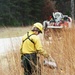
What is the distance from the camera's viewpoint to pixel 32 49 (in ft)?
24.8

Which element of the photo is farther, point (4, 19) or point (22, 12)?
point (22, 12)

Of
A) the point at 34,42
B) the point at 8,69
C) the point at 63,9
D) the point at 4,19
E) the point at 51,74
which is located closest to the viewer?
the point at 51,74

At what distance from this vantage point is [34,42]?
7.48 meters

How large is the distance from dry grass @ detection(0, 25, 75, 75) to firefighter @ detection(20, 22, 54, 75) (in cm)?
17

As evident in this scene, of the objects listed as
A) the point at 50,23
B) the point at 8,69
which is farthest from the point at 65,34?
the point at 50,23

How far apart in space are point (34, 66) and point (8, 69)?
905 mm

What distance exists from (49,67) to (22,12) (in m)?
28.9

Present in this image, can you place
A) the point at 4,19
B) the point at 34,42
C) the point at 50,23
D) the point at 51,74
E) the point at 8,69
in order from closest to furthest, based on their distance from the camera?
the point at 51,74 → the point at 34,42 → the point at 8,69 → the point at 50,23 → the point at 4,19

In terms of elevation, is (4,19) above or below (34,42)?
above

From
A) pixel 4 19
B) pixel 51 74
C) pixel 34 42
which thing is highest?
pixel 4 19

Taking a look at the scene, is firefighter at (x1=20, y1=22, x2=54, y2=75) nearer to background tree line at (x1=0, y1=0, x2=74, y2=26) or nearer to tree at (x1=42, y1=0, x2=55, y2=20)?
background tree line at (x1=0, y1=0, x2=74, y2=26)

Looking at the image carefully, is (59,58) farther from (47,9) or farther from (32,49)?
(47,9)

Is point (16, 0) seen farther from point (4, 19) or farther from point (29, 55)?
point (29, 55)

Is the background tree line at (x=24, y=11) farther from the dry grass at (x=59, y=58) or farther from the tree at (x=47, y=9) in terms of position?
the dry grass at (x=59, y=58)
